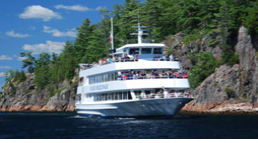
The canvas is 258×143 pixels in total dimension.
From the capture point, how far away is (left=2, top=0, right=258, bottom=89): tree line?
6062 centimetres

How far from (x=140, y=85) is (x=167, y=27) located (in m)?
50.7

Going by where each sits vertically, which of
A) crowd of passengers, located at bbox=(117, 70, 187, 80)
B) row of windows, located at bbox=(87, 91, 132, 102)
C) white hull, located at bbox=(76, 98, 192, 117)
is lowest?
white hull, located at bbox=(76, 98, 192, 117)

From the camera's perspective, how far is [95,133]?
26109mm

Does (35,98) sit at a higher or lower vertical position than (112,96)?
higher

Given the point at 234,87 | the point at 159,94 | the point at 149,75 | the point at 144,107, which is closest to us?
the point at 159,94

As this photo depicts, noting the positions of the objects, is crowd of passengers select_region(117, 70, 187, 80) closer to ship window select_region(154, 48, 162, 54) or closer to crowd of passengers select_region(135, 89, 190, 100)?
crowd of passengers select_region(135, 89, 190, 100)

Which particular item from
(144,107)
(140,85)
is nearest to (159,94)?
(144,107)

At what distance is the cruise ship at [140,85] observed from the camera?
3519 cm

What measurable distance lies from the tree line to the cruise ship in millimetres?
6482

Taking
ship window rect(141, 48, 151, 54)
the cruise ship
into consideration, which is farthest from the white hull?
ship window rect(141, 48, 151, 54)

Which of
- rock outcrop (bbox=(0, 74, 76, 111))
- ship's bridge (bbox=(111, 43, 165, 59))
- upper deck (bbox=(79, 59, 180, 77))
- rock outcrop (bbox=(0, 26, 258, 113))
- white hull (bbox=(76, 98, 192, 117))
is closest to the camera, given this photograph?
white hull (bbox=(76, 98, 192, 117))

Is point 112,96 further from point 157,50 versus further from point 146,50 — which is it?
point 157,50

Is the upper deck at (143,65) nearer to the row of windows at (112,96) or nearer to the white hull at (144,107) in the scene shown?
the row of windows at (112,96)

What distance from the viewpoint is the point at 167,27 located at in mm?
84625
